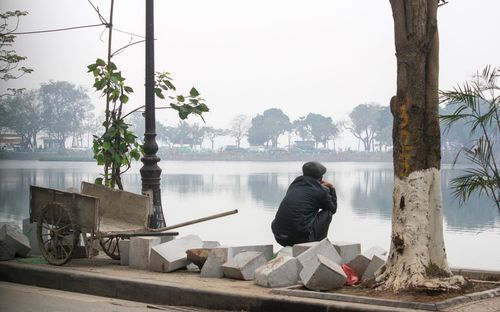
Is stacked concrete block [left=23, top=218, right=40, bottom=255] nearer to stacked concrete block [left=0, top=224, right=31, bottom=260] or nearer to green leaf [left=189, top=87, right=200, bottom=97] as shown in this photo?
stacked concrete block [left=0, top=224, right=31, bottom=260]

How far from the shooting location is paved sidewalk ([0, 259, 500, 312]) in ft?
27.1

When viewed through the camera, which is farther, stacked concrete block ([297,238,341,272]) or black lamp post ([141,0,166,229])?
black lamp post ([141,0,166,229])

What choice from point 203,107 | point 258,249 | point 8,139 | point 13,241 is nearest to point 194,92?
point 203,107

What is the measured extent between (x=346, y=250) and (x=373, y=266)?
72 centimetres

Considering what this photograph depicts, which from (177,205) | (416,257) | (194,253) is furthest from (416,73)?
(177,205)

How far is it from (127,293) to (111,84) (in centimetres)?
546

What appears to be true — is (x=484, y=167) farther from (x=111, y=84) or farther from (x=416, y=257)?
(x=111, y=84)

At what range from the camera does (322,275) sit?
893 cm

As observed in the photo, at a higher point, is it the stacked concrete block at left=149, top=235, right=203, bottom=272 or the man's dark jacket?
the man's dark jacket

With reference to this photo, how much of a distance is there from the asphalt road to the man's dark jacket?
93.7 inches

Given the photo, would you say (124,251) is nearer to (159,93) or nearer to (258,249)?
(258,249)

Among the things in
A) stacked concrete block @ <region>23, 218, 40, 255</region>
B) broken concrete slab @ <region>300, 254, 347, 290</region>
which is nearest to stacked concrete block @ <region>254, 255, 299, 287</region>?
broken concrete slab @ <region>300, 254, 347, 290</region>

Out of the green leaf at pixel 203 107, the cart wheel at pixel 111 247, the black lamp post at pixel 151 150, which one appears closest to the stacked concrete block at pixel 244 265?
the cart wheel at pixel 111 247

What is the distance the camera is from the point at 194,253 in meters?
10.7
